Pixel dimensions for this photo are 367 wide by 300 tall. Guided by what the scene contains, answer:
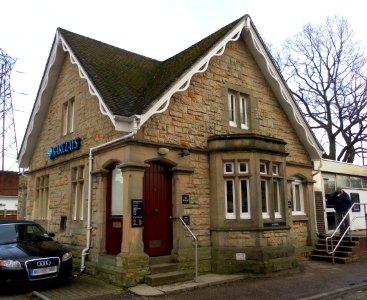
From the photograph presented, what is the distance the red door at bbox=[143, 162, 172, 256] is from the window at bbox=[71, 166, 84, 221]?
2.94 m

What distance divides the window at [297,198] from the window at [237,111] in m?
3.61

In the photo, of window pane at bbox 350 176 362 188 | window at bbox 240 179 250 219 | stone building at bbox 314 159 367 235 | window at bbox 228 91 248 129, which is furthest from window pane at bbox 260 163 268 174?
window pane at bbox 350 176 362 188

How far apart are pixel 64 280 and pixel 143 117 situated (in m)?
4.60

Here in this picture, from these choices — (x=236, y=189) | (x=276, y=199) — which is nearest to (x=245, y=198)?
(x=236, y=189)

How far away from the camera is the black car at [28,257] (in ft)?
27.9

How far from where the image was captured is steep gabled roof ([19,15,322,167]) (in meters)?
10.2

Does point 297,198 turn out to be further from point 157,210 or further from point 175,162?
point 157,210

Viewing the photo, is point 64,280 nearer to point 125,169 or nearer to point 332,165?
point 125,169

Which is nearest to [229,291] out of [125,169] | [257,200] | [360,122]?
[257,200]

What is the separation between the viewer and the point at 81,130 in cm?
1265

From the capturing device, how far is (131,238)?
376 inches

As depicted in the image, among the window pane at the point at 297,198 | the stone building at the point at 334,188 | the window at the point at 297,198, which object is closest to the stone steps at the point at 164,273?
the window at the point at 297,198

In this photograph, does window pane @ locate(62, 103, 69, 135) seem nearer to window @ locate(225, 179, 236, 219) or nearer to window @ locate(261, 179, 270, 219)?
window @ locate(225, 179, 236, 219)

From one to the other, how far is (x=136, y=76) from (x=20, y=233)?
21.0ft
